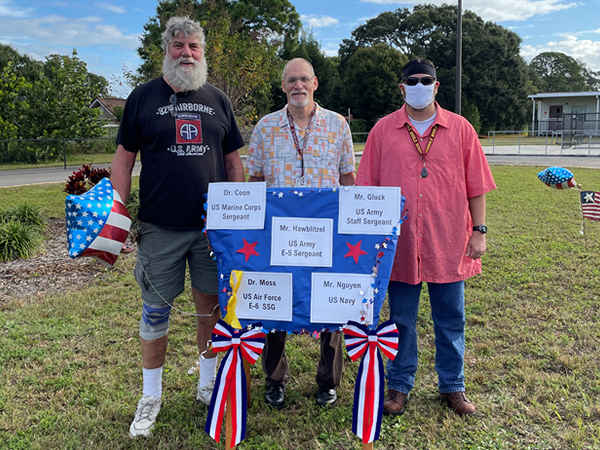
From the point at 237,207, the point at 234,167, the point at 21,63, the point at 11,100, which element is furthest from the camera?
the point at 21,63

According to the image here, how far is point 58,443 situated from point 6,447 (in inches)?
11.1

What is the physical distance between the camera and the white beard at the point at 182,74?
9.05 ft

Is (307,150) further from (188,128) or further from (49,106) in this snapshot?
(49,106)

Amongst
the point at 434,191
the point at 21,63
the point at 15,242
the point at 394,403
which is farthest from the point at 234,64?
the point at 21,63

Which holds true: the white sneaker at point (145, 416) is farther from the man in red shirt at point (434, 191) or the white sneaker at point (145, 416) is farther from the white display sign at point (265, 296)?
the man in red shirt at point (434, 191)

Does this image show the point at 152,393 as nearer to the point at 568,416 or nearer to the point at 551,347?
the point at 568,416

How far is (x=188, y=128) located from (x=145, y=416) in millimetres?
1765

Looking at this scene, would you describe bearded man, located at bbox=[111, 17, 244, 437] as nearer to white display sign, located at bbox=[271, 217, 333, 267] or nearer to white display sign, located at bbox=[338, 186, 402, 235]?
white display sign, located at bbox=[271, 217, 333, 267]

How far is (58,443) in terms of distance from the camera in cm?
275

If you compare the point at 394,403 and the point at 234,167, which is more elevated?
the point at 234,167

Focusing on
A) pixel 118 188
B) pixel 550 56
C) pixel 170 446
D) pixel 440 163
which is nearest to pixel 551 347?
pixel 440 163

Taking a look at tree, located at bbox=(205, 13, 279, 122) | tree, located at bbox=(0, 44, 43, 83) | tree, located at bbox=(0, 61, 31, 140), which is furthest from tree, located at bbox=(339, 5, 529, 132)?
tree, located at bbox=(205, 13, 279, 122)

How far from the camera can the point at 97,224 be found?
244cm

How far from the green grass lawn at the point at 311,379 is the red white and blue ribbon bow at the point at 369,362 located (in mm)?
436
